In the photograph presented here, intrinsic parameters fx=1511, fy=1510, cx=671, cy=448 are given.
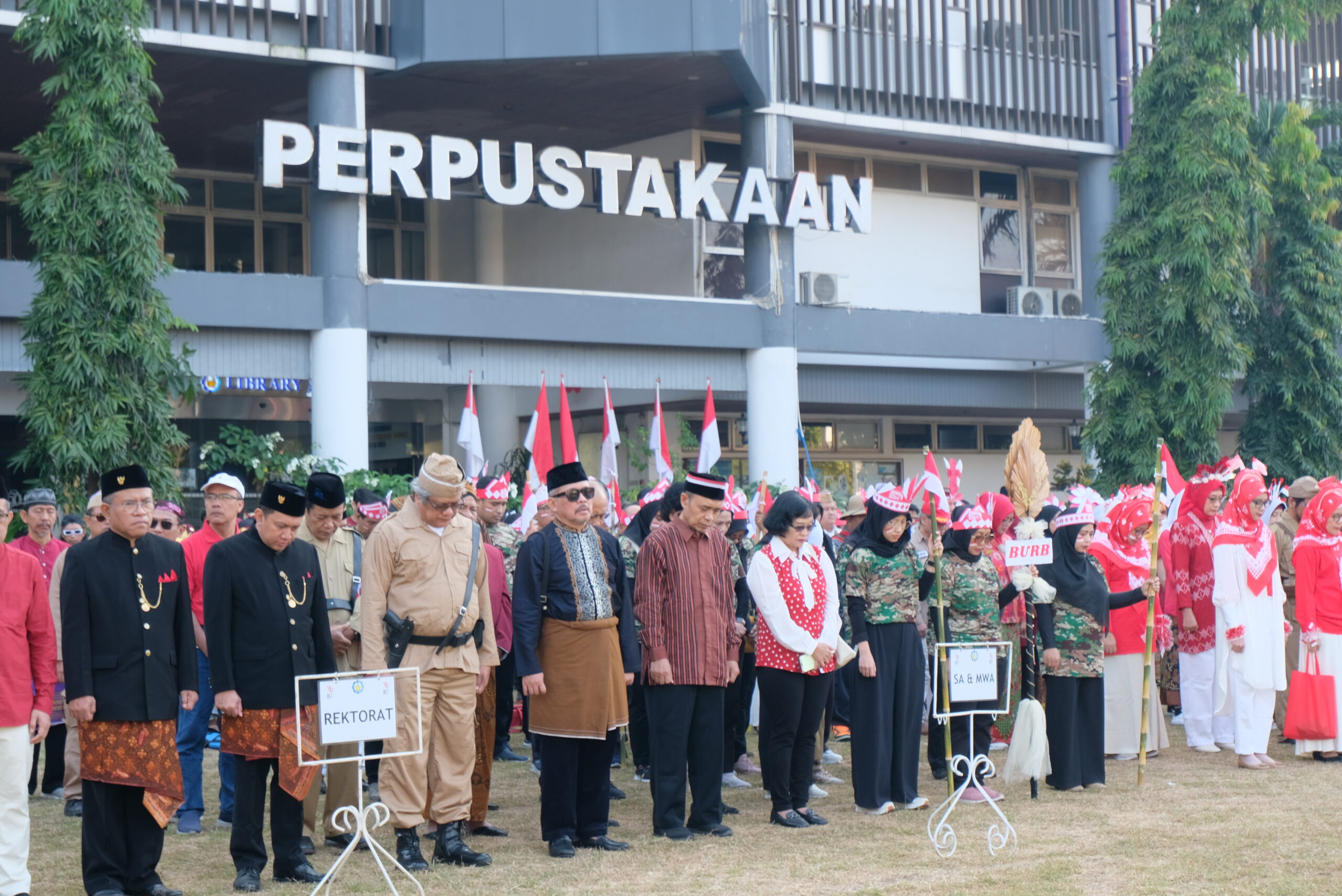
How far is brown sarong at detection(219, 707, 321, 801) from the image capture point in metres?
6.86

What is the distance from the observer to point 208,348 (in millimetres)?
17391

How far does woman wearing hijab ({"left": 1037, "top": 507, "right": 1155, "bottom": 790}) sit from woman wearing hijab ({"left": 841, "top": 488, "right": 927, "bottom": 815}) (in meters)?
1.08

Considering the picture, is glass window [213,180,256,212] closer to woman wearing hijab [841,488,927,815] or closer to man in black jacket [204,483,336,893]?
woman wearing hijab [841,488,927,815]

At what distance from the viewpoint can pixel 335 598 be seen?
8.54 metres

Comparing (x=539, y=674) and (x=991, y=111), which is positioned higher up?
(x=991, y=111)

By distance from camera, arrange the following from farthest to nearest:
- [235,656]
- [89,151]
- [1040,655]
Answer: [89,151], [1040,655], [235,656]

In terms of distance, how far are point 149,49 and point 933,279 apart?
12.2m

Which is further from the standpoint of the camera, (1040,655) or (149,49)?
(149,49)

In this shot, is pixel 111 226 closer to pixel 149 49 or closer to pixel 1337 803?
pixel 149 49

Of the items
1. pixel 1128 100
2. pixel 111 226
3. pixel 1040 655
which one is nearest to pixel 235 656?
pixel 1040 655

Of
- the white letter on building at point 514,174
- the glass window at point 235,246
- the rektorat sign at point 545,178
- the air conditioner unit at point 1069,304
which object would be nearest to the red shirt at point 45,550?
the rektorat sign at point 545,178

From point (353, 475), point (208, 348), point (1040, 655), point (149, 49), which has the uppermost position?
point (149, 49)

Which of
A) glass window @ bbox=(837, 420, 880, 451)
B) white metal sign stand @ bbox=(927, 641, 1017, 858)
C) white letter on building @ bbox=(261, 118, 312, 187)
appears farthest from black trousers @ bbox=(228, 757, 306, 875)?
glass window @ bbox=(837, 420, 880, 451)

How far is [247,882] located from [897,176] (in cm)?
1867
